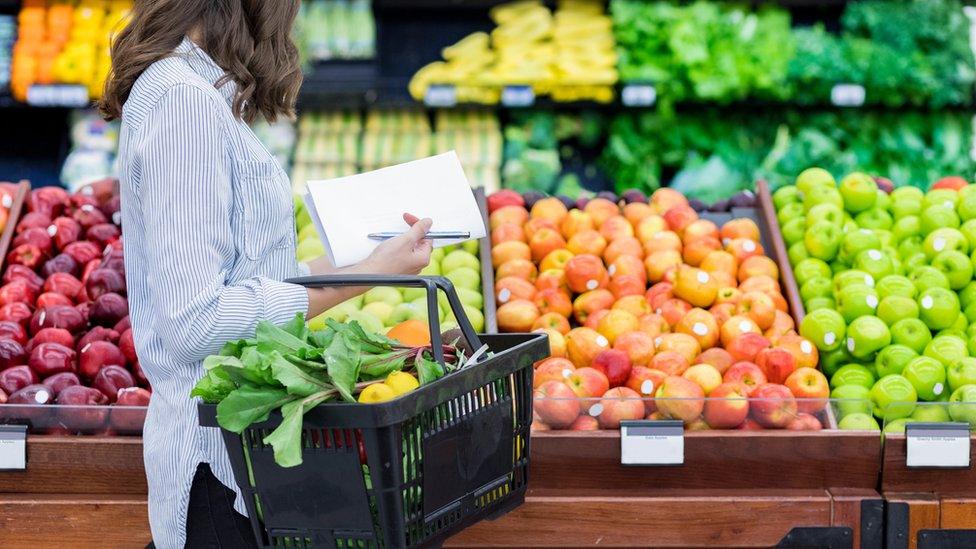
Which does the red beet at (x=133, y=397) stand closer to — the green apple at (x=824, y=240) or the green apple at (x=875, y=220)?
the green apple at (x=824, y=240)

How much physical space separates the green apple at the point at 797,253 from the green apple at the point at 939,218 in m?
0.32

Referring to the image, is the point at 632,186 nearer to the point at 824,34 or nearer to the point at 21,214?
the point at 824,34

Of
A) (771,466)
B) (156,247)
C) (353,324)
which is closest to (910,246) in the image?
(771,466)

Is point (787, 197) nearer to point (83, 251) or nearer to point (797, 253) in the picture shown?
point (797, 253)

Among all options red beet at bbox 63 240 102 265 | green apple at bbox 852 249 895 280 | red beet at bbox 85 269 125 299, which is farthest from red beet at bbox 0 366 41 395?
green apple at bbox 852 249 895 280

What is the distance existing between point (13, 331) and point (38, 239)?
1.72ft

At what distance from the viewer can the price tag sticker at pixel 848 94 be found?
484 cm

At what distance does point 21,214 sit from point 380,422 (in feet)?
7.98

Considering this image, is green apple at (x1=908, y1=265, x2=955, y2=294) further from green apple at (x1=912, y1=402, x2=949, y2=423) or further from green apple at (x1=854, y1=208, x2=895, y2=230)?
green apple at (x1=912, y1=402, x2=949, y2=423)

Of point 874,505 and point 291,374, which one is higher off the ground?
point 291,374

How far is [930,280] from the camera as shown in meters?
2.90

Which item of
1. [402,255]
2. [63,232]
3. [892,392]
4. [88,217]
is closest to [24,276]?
[63,232]

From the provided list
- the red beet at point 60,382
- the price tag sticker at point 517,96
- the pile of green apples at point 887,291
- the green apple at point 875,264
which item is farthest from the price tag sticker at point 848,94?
the red beet at point 60,382

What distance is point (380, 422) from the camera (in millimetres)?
1323
